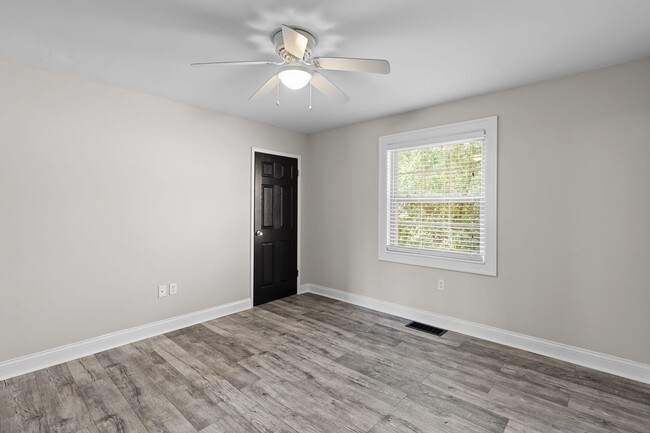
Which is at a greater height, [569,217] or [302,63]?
[302,63]

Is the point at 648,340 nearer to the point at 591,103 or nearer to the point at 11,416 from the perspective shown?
the point at 591,103

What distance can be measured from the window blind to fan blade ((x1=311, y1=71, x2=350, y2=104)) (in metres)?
1.58

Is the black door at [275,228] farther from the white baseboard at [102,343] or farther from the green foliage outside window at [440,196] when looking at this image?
the green foliage outside window at [440,196]

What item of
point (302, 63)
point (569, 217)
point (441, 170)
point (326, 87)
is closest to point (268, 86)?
point (302, 63)

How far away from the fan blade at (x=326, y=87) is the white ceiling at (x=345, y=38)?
231 mm

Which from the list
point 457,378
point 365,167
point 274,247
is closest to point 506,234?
point 457,378

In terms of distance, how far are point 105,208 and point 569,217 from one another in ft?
13.9

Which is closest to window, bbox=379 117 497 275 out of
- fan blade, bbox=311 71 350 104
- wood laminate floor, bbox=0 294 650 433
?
wood laminate floor, bbox=0 294 650 433

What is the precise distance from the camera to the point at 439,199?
3533 millimetres

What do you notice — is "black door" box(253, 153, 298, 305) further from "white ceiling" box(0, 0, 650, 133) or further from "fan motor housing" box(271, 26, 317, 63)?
"fan motor housing" box(271, 26, 317, 63)

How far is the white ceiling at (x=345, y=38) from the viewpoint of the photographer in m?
1.82

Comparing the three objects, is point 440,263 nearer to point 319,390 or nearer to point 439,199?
point 439,199

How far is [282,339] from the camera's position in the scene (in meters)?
3.16

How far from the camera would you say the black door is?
4.28 meters
